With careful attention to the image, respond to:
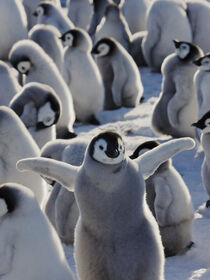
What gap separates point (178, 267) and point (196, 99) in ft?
7.96

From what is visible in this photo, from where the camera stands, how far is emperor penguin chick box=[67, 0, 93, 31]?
435 inches

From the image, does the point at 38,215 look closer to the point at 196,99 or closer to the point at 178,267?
the point at 178,267

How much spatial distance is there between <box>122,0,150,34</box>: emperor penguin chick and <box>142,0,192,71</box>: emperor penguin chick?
5.29 feet

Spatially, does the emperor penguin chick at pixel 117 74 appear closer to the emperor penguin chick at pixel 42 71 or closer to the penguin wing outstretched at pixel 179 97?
the emperor penguin chick at pixel 42 71

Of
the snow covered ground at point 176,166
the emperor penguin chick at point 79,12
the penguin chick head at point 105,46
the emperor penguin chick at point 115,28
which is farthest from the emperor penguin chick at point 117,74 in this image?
the emperor penguin chick at point 79,12

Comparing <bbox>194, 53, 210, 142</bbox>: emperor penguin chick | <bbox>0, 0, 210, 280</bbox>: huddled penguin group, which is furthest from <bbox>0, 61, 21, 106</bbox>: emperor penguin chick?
<bbox>194, 53, 210, 142</bbox>: emperor penguin chick

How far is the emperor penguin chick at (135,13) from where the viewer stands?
10.1m

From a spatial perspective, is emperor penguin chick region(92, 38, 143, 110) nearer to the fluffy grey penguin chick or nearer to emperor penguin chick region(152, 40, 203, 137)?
emperor penguin chick region(152, 40, 203, 137)

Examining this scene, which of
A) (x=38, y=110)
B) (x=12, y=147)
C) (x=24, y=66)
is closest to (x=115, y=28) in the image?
(x=24, y=66)

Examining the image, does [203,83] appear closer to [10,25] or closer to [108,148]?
[108,148]

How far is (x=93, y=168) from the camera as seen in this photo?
111 inches

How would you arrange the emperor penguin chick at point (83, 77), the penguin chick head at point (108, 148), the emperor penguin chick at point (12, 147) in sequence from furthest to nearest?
the emperor penguin chick at point (83, 77)
the emperor penguin chick at point (12, 147)
the penguin chick head at point (108, 148)

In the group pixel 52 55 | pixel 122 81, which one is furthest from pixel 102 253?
pixel 52 55

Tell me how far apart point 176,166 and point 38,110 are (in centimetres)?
108
